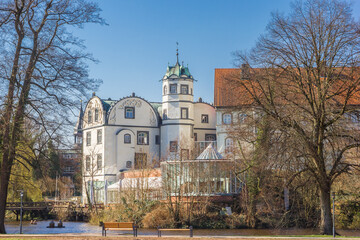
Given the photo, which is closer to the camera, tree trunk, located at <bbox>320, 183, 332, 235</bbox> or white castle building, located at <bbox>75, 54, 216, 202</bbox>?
tree trunk, located at <bbox>320, 183, 332, 235</bbox>

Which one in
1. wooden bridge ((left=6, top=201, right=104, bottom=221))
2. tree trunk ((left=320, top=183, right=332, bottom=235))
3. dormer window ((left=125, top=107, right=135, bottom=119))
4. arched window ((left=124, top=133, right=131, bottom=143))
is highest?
dormer window ((left=125, top=107, right=135, bottom=119))

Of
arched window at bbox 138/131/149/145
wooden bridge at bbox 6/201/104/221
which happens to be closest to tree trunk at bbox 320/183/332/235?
wooden bridge at bbox 6/201/104/221

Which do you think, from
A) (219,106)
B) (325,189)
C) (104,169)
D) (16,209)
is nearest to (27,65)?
(325,189)

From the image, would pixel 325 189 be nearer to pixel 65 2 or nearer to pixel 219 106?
pixel 65 2

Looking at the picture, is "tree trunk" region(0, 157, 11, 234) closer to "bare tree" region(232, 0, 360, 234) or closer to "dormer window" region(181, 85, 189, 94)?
"bare tree" region(232, 0, 360, 234)

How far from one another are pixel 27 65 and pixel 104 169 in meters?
37.2

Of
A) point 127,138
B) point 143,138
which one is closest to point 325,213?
point 127,138

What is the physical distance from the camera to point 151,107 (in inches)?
2486

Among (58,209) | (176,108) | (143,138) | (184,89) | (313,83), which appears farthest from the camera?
(143,138)

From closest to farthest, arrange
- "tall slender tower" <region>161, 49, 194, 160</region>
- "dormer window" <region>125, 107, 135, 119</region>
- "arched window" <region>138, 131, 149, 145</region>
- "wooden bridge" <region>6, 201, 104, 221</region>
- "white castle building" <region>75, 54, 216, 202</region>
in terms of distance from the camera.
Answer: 1. "wooden bridge" <region>6, 201, 104, 221</region>
2. "white castle building" <region>75, 54, 216, 202</region>
3. "tall slender tower" <region>161, 49, 194, 160</region>
4. "dormer window" <region>125, 107, 135, 119</region>
5. "arched window" <region>138, 131, 149, 145</region>

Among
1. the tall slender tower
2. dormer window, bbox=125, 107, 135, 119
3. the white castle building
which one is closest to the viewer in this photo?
the white castle building

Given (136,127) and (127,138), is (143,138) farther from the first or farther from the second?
(127,138)

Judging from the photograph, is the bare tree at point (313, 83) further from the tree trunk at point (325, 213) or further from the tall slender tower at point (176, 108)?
the tall slender tower at point (176, 108)

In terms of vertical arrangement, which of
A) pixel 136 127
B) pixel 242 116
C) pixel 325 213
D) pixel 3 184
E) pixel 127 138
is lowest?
pixel 325 213
